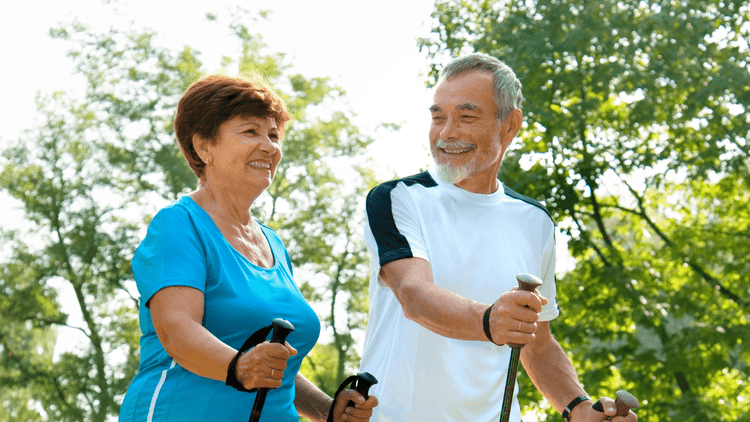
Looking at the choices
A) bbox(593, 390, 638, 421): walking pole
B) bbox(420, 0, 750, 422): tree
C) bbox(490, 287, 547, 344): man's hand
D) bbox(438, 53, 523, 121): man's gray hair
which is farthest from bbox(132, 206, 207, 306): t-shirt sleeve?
bbox(420, 0, 750, 422): tree

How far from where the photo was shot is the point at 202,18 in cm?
2119

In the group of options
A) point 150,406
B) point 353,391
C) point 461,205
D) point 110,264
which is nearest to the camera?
point 150,406

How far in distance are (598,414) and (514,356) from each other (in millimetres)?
533

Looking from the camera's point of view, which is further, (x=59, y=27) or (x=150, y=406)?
(x=59, y=27)

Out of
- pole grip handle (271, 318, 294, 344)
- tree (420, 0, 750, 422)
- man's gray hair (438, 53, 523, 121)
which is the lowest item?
pole grip handle (271, 318, 294, 344)

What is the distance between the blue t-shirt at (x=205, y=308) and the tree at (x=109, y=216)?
17613 millimetres

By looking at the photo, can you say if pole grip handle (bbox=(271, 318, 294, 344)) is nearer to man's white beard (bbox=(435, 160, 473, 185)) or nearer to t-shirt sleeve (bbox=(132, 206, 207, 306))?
t-shirt sleeve (bbox=(132, 206, 207, 306))

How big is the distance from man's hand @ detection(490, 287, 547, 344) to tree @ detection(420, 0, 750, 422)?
8.34m

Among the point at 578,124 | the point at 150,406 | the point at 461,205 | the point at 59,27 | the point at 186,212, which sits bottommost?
the point at 150,406

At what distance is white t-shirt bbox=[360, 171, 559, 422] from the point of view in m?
2.40

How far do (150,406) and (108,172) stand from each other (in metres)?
20.0

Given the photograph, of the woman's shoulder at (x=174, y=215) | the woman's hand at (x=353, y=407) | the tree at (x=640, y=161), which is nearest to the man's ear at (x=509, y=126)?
the woman's hand at (x=353, y=407)

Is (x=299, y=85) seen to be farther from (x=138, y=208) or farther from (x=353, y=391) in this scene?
(x=353, y=391)

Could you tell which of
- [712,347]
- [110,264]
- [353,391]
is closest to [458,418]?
[353,391]
